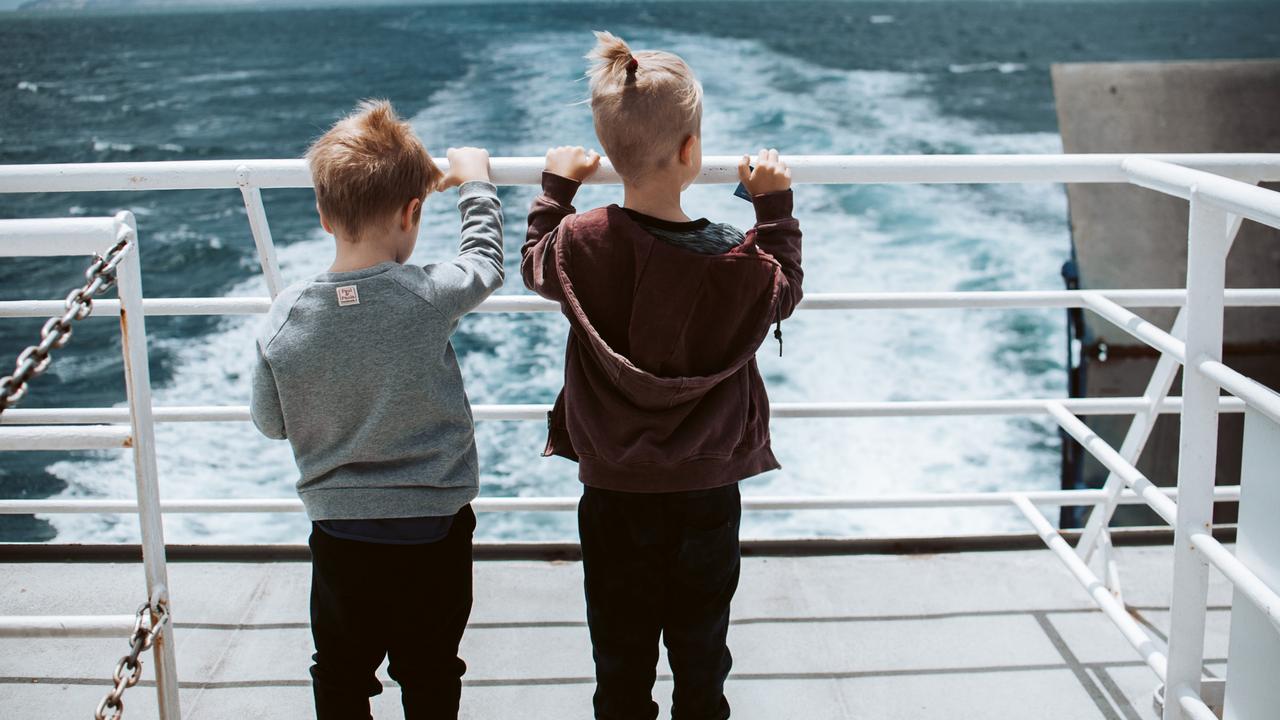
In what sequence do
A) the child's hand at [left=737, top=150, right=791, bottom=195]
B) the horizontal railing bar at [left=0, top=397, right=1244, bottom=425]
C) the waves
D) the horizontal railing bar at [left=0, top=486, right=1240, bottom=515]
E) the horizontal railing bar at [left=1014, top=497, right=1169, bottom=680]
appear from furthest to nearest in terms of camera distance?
the waves → the horizontal railing bar at [left=0, top=486, right=1240, bottom=515] → the horizontal railing bar at [left=0, top=397, right=1244, bottom=425] → the horizontal railing bar at [left=1014, top=497, right=1169, bottom=680] → the child's hand at [left=737, top=150, right=791, bottom=195]

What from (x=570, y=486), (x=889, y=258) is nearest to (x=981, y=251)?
(x=889, y=258)

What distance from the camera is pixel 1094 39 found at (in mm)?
45156

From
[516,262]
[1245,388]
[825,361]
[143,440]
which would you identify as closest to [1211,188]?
[1245,388]

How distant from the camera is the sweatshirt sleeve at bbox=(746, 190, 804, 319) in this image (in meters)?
1.39

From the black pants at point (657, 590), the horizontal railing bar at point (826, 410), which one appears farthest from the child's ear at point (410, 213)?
the horizontal railing bar at point (826, 410)

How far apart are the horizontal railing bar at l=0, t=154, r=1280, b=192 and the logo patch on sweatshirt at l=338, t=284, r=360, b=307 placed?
Answer: 375 millimetres

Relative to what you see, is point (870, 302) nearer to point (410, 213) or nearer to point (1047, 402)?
point (1047, 402)

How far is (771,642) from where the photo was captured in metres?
1.98

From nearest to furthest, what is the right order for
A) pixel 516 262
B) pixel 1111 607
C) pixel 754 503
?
pixel 1111 607, pixel 754 503, pixel 516 262

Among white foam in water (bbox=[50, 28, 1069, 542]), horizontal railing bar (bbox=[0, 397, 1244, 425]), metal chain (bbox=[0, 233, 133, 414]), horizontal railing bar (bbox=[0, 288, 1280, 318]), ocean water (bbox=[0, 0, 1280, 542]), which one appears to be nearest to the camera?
metal chain (bbox=[0, 233, 133, 414])

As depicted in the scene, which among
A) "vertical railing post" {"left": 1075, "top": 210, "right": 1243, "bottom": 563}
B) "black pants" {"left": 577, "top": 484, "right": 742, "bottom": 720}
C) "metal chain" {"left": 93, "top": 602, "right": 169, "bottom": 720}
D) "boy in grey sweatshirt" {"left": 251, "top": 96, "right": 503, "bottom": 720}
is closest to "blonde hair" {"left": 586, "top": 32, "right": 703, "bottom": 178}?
"boy in grey sweatshirt" {"left": 251, "top": 96, "right": 503, "bottom": 720}

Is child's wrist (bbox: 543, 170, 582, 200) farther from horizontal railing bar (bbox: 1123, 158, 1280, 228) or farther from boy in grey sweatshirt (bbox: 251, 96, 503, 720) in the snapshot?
horizontal railing bar (bbox: 1123, 158, 1280, 228)

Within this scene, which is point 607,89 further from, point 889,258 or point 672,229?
point 889,258

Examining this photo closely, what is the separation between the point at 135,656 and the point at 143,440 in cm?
26
